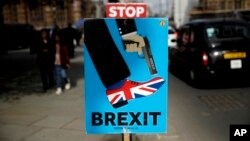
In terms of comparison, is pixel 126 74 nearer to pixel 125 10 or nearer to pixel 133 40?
pixel 133 40

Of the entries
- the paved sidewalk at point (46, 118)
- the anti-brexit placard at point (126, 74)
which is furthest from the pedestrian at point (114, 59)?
the paved sidewalk at point (46, 118)

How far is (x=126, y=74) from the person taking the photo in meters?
3.14

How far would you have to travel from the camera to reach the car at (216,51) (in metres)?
9.38

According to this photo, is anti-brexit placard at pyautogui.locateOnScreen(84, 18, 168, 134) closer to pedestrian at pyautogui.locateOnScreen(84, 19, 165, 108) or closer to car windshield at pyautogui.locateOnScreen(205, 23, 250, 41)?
pedestrian at pyautogui.locateOnScreen(84, 19, 165, 108)

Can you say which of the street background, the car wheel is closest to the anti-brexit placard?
the street background

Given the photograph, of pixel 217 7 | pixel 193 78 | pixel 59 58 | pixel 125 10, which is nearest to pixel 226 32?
pixel 193 78

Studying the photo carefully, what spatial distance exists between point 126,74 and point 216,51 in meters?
6.63

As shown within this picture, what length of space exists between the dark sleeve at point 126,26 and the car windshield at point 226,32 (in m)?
7.05

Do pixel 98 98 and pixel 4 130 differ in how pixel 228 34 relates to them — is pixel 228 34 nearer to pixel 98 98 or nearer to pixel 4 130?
pixel 4 130

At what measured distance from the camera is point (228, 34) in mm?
9914

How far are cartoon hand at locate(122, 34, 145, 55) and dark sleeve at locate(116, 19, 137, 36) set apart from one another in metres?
0.04

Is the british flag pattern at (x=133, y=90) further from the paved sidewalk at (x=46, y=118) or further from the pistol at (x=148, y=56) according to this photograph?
the paved sidewalk at (x=46, y=118)

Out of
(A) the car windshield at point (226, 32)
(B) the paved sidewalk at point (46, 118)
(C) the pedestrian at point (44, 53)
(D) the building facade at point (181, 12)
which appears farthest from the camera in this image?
(D) the building facade at point (181, 12)

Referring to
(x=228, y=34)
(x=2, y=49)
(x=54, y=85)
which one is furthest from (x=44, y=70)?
(x=2, y=49)
